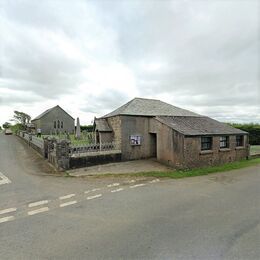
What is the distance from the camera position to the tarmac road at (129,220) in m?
4.14

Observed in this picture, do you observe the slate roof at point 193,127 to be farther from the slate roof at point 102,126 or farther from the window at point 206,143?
the slate roof at point 102,126

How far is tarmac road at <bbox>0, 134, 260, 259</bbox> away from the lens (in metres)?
4.14

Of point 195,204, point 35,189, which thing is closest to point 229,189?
point 195,204

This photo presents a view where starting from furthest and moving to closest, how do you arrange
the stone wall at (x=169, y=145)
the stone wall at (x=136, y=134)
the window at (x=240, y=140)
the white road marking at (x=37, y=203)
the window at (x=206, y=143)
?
1. the window at (x=240, y=140)
2. the stone wall at (x=136, y=134)
3. the window at (x=206, y=143)
4. the stone wall at (x=169, y=145)
5. the white road marking at (x=37, y=203)

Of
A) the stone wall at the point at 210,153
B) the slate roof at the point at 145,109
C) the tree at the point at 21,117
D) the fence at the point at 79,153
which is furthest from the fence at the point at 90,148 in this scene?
the tree at the point at 21,117

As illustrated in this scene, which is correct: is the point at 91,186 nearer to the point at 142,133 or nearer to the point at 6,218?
the point at 6,218

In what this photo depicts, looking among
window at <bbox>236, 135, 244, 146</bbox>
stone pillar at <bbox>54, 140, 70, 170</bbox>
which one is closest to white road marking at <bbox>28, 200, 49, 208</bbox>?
stone pillar at <bbox>54, 140, 70, 170</bbox>

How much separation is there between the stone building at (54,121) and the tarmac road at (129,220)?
49828 millimetres

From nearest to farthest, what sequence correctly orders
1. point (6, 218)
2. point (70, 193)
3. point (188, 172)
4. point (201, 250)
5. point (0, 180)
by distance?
point (201, 250)
point (6, 218)
point (70, 193)
point (0, 180)
point (188, 172)

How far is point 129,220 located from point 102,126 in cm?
1178

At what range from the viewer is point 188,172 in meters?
12.4

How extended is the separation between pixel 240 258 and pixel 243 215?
2334 millimetres

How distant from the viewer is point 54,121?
59.0m

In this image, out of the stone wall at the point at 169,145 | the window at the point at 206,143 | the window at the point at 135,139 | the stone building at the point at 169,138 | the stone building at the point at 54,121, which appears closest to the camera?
the stone wall at the point at 169,145
